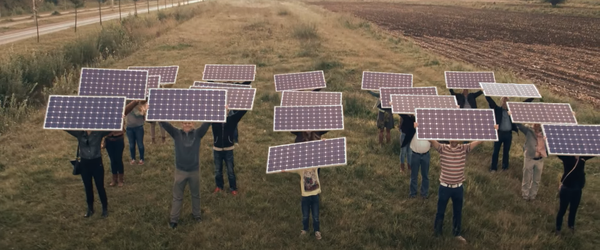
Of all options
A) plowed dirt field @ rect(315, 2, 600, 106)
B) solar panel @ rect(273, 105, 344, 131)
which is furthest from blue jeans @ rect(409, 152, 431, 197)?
plowed dirt field @ rect(315, 2, 600, 106)

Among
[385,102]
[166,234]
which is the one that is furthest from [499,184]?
[166,234]

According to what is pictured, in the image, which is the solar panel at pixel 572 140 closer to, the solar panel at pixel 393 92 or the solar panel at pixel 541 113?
the solar panel at pixel 541 113

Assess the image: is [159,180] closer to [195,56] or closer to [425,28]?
[195,56]

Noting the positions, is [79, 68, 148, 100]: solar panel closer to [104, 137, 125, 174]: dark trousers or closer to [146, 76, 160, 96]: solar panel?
[104, 137, 125, 174]: dark trousers

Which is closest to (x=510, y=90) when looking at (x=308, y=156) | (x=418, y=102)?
(x=418, y=102)

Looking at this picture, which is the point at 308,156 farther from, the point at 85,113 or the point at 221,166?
the point at 85,113
